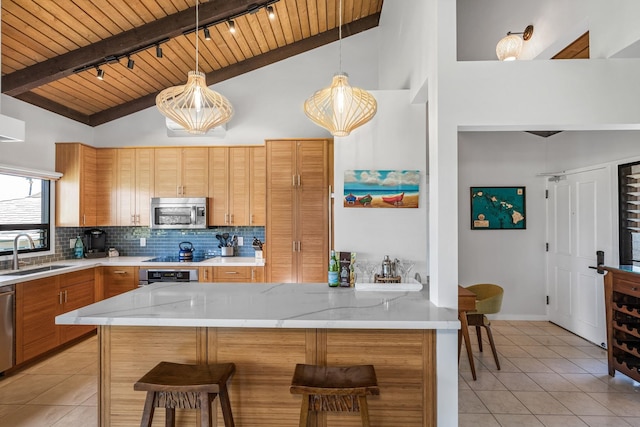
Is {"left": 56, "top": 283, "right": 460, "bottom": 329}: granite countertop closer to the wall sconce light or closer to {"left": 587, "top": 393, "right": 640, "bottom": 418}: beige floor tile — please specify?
{"left": 587, "top": 393, "right": 640, "bottom": 418}: beige floor tile

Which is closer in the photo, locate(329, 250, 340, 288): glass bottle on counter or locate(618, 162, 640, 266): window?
locate(329, 250, 340, 288): glass bottle on counter

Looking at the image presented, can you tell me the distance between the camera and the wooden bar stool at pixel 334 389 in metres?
1.63

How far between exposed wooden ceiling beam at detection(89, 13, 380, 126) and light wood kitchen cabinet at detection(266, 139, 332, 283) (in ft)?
4.42

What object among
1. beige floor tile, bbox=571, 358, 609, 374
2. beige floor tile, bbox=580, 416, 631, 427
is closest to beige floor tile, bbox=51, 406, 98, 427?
beige floor tile, bbox=580, 416, 631, 427

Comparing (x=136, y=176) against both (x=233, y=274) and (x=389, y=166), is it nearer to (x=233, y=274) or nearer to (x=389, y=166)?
(x=233, y=274)

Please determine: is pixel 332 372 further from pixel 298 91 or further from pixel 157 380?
pixel 298 91

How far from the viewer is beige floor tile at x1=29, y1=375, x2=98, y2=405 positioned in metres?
2.83

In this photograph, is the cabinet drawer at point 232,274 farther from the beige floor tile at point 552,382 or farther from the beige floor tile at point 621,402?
the beige floor tile at point 621,402

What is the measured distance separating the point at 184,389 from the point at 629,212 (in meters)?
4.41

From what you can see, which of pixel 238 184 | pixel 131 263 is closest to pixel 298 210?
pixel 238 184

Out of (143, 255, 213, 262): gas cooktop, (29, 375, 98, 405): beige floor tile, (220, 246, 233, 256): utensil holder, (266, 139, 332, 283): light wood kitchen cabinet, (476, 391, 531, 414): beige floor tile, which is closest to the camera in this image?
(476, 391, 531, 414): beige floor tile

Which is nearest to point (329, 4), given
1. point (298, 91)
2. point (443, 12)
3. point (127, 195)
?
point (298, 91)

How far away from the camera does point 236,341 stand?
206 cm

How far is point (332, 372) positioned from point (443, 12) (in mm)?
2222
